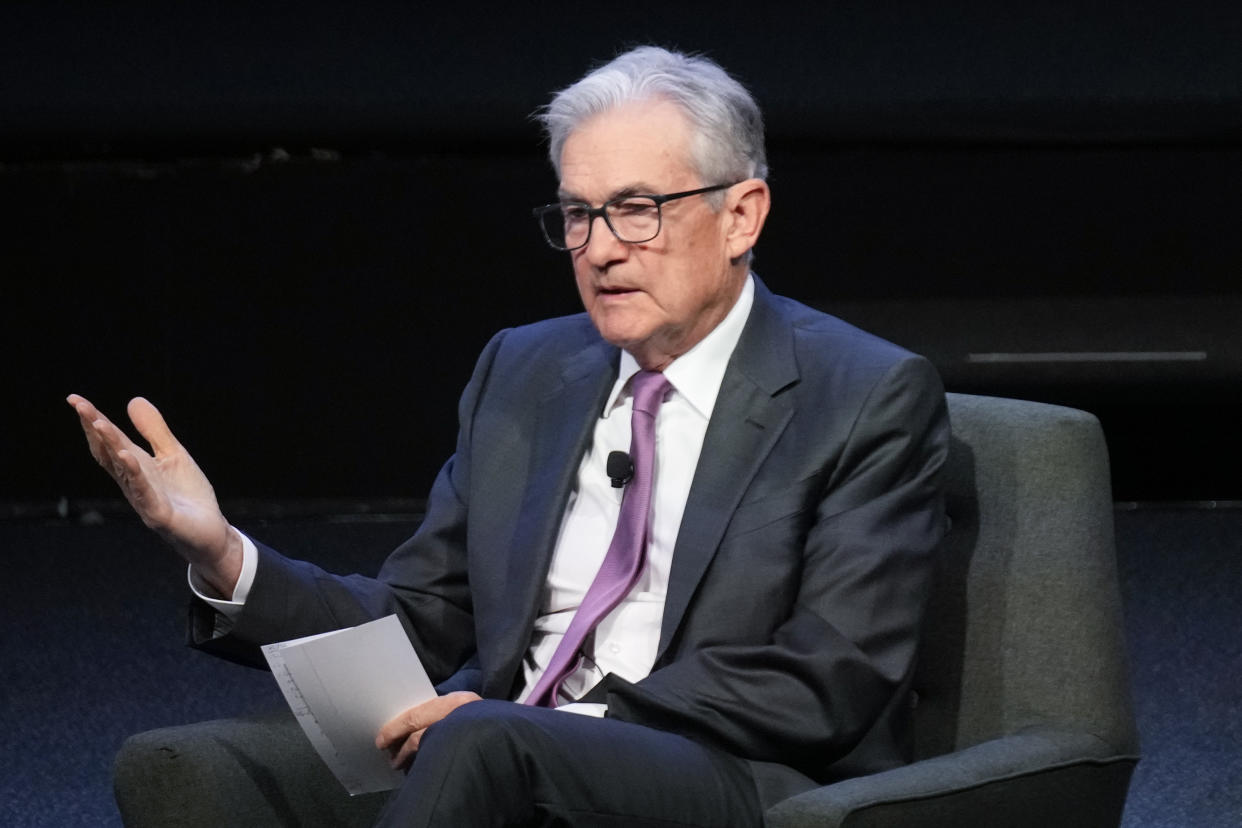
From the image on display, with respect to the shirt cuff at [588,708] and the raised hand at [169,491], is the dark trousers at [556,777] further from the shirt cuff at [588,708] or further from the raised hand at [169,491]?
the raised hand at [169,491]

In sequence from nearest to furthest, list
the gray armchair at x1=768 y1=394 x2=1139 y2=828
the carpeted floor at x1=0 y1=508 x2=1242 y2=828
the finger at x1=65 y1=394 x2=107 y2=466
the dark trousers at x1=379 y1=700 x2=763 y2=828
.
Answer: the dark trousers at x1=379 y1=700 x2=763 y2=828 → the finger at x1=65 y1=394 x2=107 y2=466 → the gray armchair at x1=768 y1=394 x2=1139 y2=828 → the carpeted floor at x1=0 y1=508 x2=1242 y2=828

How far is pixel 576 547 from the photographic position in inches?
89.4

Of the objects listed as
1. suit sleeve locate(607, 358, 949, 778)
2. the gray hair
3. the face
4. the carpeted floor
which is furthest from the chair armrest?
the carpeted floor

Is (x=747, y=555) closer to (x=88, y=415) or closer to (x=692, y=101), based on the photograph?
(x=692, y=101)

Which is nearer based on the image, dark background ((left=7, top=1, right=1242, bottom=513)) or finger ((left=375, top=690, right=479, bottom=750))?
finger ((left=375, top=690, right=479, bottom=750))

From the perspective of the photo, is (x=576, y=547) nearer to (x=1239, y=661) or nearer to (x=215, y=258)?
(x=1239, y=661)

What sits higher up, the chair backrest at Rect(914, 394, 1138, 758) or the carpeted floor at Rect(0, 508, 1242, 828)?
the chair backrest at Rect(914, 394, 1138, 758)

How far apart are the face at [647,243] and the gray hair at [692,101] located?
0.01m

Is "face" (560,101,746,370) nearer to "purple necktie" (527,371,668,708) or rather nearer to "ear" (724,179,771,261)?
"ear" (724,179,771,261)

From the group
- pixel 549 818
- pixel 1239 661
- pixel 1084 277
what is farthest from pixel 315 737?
pixel 1084 277

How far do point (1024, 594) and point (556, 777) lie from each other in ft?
2.13

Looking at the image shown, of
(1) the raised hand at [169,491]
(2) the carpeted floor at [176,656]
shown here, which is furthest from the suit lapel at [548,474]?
(2) the carpeted floor at [176,656]

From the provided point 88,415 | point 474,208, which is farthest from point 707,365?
point 474,208

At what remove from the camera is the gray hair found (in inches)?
85.3
